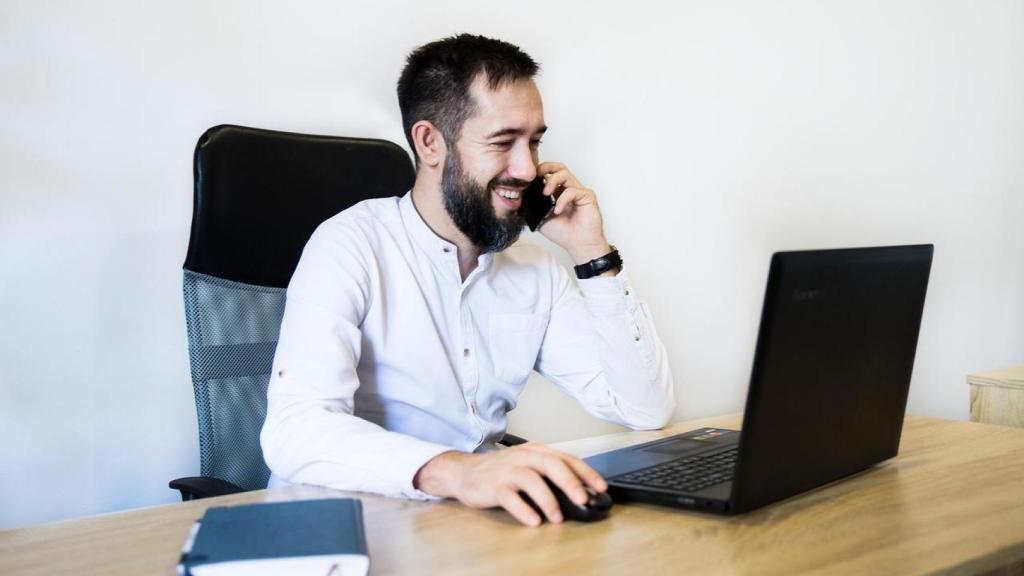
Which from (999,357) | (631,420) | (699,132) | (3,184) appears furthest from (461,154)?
(999,357)

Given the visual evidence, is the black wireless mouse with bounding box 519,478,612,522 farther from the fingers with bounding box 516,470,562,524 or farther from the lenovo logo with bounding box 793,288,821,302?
the lenovo logo with bounding box 793,288,821,302

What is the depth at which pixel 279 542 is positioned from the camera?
2.68 ft

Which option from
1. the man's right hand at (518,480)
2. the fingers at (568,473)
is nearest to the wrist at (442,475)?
the man's right hand at (518,480)

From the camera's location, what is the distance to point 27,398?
189 cm

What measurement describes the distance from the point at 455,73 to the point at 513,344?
0.49 meters

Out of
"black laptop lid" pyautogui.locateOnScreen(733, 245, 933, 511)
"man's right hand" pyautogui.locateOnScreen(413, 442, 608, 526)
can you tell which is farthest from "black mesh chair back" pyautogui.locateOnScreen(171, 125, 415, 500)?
"black laptop lid" pyautogui.locateOnScreen(733, 245, 933, 511)

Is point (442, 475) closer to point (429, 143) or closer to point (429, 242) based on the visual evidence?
point (429, 242)

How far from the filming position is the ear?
5.78 ft

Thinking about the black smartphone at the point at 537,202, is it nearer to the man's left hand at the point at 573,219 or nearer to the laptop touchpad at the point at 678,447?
the man's left hand at the point at 573,219

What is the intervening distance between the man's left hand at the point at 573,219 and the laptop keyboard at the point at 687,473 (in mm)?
593

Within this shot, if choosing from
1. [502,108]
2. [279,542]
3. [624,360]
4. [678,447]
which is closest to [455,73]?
[502,108]

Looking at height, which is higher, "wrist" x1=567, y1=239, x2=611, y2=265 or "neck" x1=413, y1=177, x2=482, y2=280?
"neck" x1=413, y1=177, x2=482, y2=280

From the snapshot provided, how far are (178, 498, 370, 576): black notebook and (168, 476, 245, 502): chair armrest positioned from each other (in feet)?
1.63

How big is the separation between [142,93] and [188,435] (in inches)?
28.1
